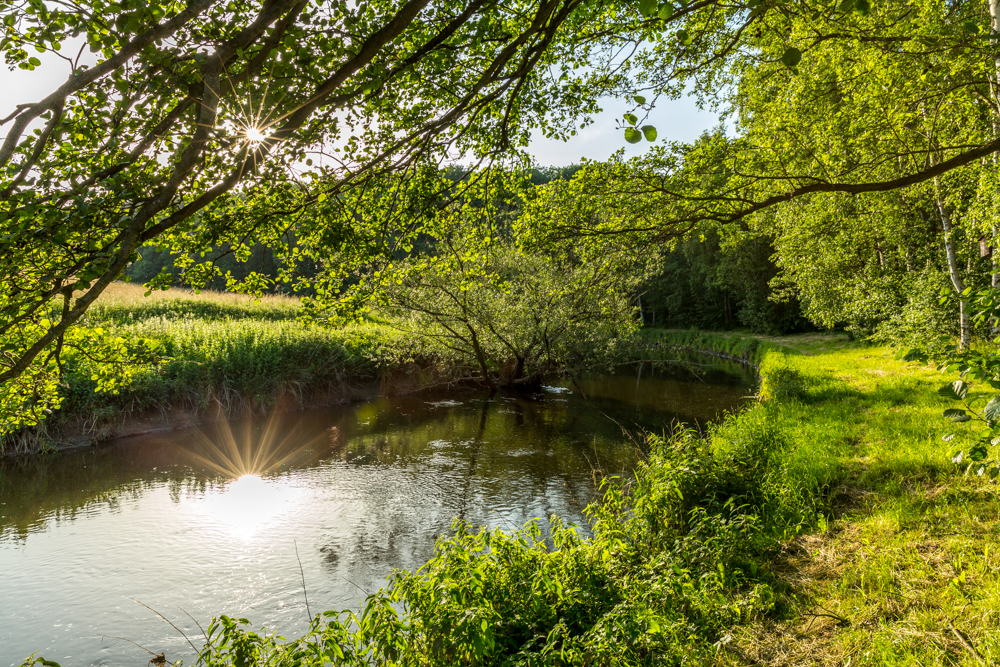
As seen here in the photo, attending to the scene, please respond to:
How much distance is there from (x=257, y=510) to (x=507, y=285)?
578 centimetres

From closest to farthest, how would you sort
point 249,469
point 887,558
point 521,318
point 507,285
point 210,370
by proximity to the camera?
point 887,558
point 507,285
point 249,469
point 210,370
point 521,318

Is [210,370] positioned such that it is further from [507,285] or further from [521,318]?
[507,285]

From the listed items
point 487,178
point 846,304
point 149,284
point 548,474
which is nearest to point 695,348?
point 846,304

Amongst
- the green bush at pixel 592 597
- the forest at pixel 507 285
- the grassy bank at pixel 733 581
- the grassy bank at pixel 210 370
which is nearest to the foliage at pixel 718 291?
the grassy bank at pixel 210 370

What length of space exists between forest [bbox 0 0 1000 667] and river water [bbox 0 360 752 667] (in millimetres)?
142

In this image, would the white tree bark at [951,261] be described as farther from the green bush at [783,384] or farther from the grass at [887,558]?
the grass at [887,558]

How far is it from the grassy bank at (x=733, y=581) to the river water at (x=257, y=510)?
137cm

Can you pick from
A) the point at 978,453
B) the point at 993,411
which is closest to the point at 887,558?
the point at 978,453

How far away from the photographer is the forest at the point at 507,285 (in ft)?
10.8

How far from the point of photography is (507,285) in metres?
8.63

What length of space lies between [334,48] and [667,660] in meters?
5.44

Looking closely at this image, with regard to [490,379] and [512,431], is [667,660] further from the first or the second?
[490,379]

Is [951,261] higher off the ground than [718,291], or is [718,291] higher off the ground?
[718,291]

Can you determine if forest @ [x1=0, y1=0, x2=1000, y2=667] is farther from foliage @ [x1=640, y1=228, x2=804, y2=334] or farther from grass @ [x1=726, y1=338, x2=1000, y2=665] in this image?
foliage @ [x1=640, y1=228, x2=804, y2=334]
